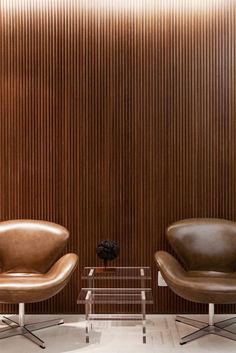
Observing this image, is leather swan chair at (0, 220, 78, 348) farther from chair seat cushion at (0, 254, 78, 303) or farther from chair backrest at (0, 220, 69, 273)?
chair seat cushion at (0, 254, 78, 303)

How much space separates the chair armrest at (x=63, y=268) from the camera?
382 centimetres

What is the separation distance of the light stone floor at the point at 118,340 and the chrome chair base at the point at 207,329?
4 centimetres

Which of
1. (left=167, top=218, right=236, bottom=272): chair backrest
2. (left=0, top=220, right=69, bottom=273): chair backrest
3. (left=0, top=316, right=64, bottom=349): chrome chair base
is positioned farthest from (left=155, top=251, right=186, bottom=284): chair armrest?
(left=0, top=316, right=64, bottom=349): chrome chair base

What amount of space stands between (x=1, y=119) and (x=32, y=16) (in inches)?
43.2

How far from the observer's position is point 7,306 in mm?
4613

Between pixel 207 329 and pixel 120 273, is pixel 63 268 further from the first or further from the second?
pixel 207 329

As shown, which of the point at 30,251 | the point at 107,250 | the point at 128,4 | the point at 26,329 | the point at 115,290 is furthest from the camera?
the point at 128,4

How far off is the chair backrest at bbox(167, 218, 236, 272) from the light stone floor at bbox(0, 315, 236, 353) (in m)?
0.62

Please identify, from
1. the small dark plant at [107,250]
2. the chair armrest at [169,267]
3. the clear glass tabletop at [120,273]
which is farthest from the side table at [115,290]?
the chair armrest at [169,267]

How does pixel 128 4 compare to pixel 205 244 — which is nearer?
pixel 205 244

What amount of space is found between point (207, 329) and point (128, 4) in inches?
127

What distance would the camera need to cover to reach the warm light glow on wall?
463cm

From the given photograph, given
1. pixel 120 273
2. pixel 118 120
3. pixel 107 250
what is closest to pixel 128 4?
pixel 118 120

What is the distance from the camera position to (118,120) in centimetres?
464
